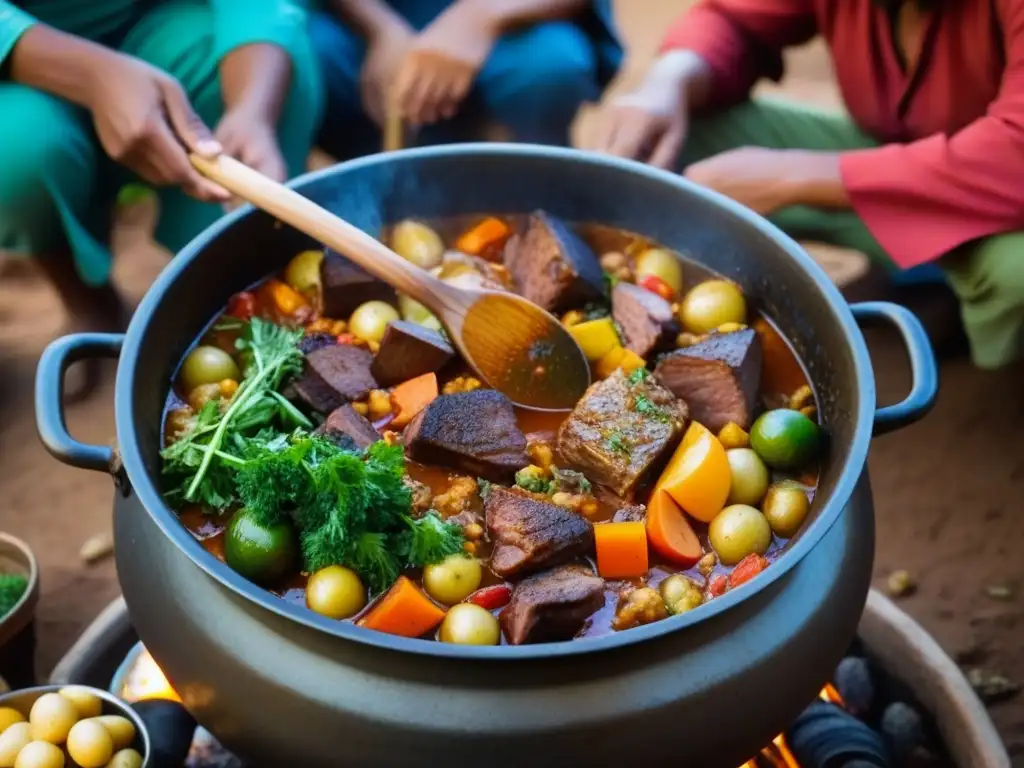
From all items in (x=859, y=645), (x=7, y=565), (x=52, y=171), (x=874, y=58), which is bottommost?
(x=7, y=565)

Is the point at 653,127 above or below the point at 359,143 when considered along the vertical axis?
above

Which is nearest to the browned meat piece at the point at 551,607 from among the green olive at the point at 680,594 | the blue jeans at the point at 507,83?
the green olive at the point at 680,594

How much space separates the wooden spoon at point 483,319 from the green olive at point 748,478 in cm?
39

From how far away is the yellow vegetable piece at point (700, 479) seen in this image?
1894 millimetres

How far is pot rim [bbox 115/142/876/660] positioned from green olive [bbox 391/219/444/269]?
0.22m

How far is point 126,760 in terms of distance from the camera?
191 centimetres

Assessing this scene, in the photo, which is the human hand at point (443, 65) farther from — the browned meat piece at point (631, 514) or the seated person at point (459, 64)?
the browned meat piece at point (631, 514)

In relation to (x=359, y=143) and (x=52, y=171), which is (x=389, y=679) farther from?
(x=359, y=143)

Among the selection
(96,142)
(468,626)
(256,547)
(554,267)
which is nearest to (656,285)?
(554,267)

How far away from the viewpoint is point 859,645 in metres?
2.46

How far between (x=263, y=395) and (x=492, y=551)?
22.3 inches

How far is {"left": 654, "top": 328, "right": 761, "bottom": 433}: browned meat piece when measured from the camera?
6.66ft

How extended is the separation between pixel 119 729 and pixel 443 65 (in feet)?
7.23

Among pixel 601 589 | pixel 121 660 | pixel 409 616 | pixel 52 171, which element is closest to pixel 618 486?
pixel 601 589
